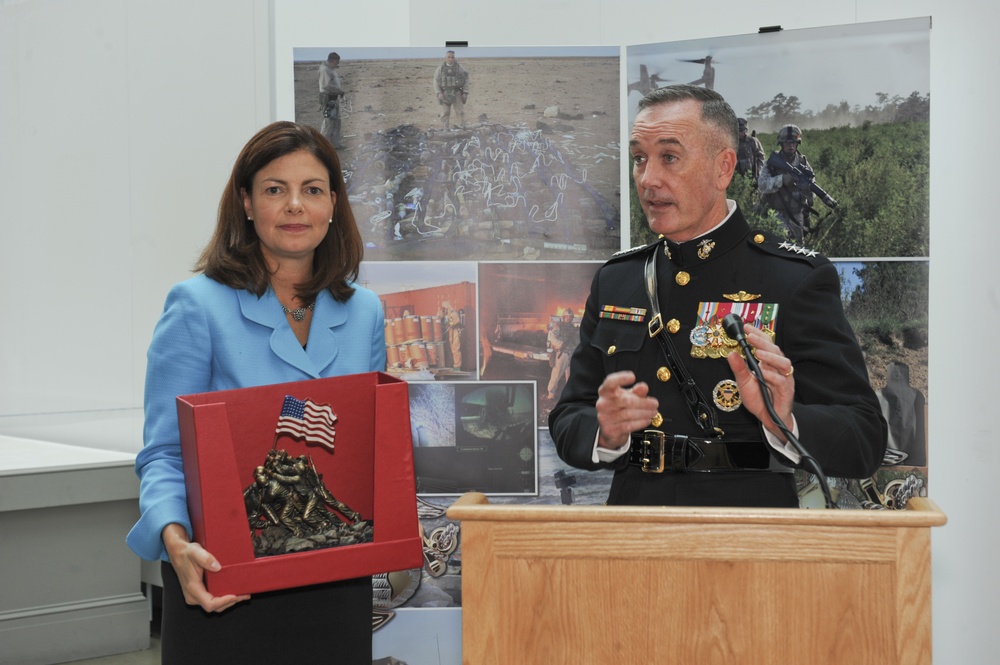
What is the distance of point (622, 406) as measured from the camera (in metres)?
1.84

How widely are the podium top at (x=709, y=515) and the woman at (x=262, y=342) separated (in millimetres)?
599

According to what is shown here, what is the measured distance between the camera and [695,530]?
1352 millimetres

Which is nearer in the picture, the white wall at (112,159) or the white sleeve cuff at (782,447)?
the white sleeve cuff at (782,447)

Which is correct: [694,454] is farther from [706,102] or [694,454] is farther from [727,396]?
[706,102]

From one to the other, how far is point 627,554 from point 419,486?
2.02 meters

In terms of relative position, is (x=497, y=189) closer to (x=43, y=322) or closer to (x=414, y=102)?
(x=414, y=102)

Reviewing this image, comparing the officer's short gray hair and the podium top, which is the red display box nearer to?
the podium top

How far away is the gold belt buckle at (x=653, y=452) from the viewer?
2.02 m

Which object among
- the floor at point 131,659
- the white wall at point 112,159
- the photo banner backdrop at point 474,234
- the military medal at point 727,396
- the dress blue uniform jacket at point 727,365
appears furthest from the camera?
the white wall at point 112,159

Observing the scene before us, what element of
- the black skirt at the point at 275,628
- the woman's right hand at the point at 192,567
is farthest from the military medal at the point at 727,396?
the woman's right hand at the point at 192,567

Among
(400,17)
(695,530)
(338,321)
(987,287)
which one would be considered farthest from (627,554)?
(400,17)

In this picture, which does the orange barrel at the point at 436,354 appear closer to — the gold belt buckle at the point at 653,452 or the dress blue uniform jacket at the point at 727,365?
the dress blue uniform jacket at the point at 727,365

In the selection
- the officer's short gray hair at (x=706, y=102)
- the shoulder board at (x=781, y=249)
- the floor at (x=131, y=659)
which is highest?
the officer's short gray hair at (x=706, y=102)

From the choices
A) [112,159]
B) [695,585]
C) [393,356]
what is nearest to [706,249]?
[695,585]
